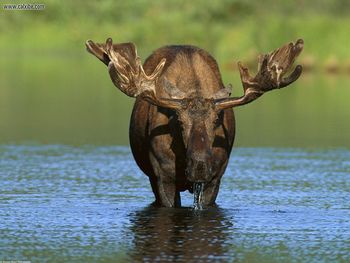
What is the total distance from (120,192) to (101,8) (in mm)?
50126

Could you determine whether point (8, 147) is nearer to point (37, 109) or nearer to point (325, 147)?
point (325, 147)

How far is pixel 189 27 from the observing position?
Answer: 2461 inches

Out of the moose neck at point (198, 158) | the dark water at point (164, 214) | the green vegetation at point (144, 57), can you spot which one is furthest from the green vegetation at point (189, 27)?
the moose neck at point (198, 158)

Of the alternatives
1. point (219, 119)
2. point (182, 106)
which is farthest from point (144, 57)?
point (182, 106)

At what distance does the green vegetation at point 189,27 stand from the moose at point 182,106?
1415 inches

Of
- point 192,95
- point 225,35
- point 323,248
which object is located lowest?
point 323,248

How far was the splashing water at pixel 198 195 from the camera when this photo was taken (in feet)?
50.3

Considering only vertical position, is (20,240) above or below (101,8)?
below

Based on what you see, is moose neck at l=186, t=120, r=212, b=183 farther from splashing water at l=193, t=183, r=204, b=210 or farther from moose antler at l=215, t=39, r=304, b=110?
moose antler at l=215, t=39, r=304, b=110

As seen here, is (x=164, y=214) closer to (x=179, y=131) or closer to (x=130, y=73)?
(x=179, y=131)

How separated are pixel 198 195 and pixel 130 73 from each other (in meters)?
1.69

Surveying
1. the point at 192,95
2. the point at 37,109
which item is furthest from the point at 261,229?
the point at 37,109

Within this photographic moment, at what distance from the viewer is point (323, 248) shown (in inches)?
525

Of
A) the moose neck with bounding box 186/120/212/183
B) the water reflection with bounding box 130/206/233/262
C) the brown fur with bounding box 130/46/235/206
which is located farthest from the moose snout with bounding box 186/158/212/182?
the water reflection with bounding box 130/206/233/262
